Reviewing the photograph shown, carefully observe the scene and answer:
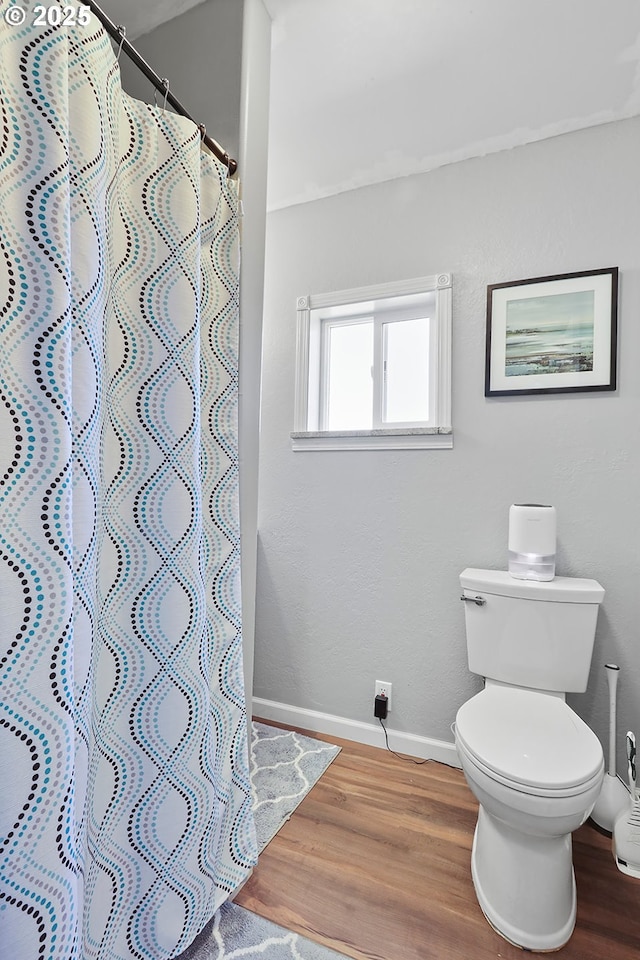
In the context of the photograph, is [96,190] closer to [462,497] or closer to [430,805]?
[462,497]

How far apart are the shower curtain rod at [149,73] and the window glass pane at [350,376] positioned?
106cm

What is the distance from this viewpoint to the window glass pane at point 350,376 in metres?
2.20

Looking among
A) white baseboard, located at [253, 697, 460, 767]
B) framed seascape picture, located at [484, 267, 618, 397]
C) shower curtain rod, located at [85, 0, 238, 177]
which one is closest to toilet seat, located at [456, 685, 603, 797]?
white baseboard, located at [253, 697, 460, 767]

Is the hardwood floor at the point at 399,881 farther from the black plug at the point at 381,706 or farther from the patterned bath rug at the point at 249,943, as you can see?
the black plug at the point at 381,706

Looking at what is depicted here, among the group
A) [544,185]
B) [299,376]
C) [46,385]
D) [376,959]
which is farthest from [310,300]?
[376,959]

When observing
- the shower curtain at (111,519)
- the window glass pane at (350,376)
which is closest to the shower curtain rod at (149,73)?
the shower curtain at (111,519)

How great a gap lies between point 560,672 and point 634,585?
406 millimetres

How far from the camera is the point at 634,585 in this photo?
1.63m

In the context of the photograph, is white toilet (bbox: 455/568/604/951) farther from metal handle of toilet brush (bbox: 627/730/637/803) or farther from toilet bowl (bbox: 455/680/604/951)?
metal handle of toilet brush (bbox: 627/730/637/803)

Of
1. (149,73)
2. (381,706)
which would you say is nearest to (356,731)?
(381,706)

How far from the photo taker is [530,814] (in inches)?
42.4

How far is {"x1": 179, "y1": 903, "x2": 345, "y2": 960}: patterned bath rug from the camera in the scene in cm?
108

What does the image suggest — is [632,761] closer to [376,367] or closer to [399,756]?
[399,756]

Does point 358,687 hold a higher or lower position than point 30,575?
lower
